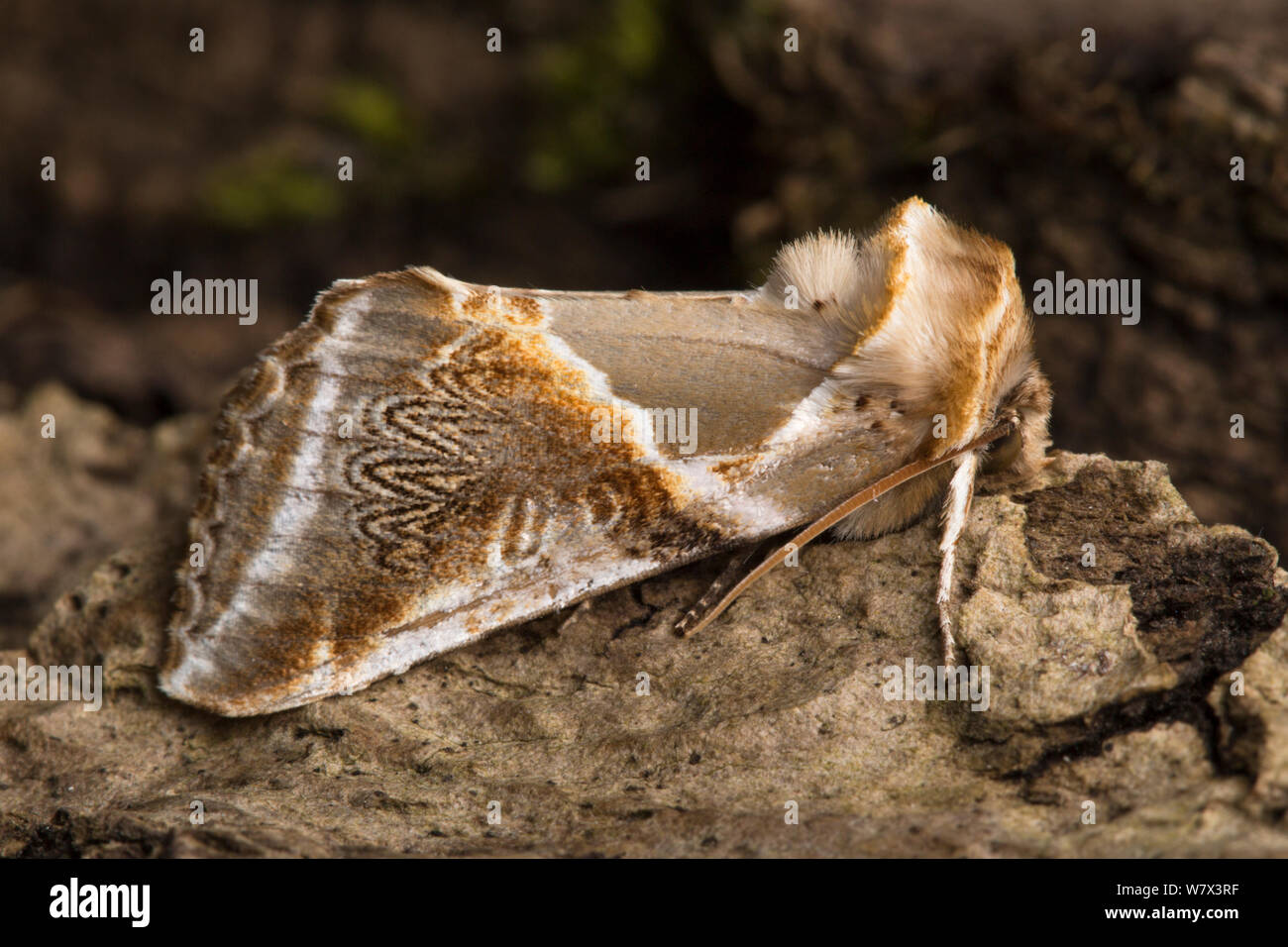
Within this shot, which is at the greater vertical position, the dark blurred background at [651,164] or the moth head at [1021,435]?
the dark blurred background at [651,164]

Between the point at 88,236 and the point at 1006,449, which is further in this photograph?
the point at 88,236

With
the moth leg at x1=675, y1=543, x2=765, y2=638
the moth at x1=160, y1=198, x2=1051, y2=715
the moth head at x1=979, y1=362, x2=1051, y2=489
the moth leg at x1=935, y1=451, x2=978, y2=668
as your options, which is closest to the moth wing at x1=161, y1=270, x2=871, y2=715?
the moth at x1=160, y1=198, x2=1051, y2=715

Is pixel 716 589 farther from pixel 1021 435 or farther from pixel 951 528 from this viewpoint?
pixel 1021 435

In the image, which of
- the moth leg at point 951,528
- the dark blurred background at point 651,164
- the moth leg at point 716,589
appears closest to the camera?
the moth leg at point 951,528

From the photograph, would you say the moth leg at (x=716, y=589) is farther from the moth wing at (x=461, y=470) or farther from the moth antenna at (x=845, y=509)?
the moth wing at (x=461, y=470)

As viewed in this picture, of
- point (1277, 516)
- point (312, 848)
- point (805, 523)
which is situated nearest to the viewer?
point (312, 848)

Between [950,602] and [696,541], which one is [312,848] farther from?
[950,602]

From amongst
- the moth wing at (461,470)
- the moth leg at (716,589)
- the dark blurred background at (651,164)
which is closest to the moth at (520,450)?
the moth wing at (461,470)

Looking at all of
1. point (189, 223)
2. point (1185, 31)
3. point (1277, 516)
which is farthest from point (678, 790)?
point (189, 223)

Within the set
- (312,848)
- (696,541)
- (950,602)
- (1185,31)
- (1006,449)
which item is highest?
(1185,31)
